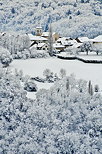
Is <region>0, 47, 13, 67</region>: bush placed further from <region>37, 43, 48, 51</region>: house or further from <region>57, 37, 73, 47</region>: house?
<region>57, 37, 73, 47</region>: house

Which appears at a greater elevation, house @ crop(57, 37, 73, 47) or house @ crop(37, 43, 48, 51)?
house @ crop(37, 43, 48, 51)

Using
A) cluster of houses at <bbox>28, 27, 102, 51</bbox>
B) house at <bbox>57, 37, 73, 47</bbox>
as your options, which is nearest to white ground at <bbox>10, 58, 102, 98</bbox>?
cluster of houses at <bbox>28, 27, 102, 51</bbox>

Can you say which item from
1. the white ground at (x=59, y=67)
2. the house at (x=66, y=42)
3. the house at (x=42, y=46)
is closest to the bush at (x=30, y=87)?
the white ground at (x=59, y=67)

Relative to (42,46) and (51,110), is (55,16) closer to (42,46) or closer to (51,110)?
(42,46)

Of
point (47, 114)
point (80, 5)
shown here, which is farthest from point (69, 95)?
point (80, 5)

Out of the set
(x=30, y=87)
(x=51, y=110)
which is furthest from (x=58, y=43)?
(x=51, y=110)

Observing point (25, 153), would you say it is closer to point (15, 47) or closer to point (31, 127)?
point (31, 127)
